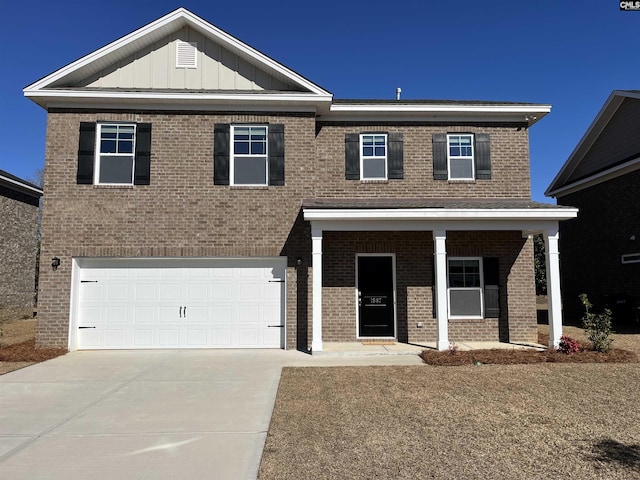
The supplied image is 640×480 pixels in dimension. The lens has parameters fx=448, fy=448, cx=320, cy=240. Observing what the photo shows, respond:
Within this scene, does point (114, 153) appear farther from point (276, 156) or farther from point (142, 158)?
point (276, 156)

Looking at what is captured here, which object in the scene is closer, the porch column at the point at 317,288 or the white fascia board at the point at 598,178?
the porch column at the point at 317,288

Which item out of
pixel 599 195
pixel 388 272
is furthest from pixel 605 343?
pixel 599 195

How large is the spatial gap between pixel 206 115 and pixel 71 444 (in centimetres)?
839

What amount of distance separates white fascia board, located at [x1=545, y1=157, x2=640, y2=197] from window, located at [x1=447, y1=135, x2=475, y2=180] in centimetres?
703

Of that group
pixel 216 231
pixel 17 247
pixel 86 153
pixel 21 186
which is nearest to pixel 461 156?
pixel 216 231

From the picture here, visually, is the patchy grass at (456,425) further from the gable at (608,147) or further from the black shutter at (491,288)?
the gable at (608,147)

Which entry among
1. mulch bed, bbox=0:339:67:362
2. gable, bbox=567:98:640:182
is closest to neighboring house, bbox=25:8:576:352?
mulch bed, bbox=0:339:67:362

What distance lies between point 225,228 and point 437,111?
643 centimetres

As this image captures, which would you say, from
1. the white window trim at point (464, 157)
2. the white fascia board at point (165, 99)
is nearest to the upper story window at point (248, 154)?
the white fascia board at point (165, 99)

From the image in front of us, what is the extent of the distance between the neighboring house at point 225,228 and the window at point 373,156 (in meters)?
0.80

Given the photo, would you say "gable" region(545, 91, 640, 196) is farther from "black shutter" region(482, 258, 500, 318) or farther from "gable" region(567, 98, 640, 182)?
"black shutter" region(482, 258, 500, 318)

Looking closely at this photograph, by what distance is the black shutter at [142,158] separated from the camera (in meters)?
11.1

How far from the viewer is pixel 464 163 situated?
40.3 ft

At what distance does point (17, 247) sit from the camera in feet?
58.6
